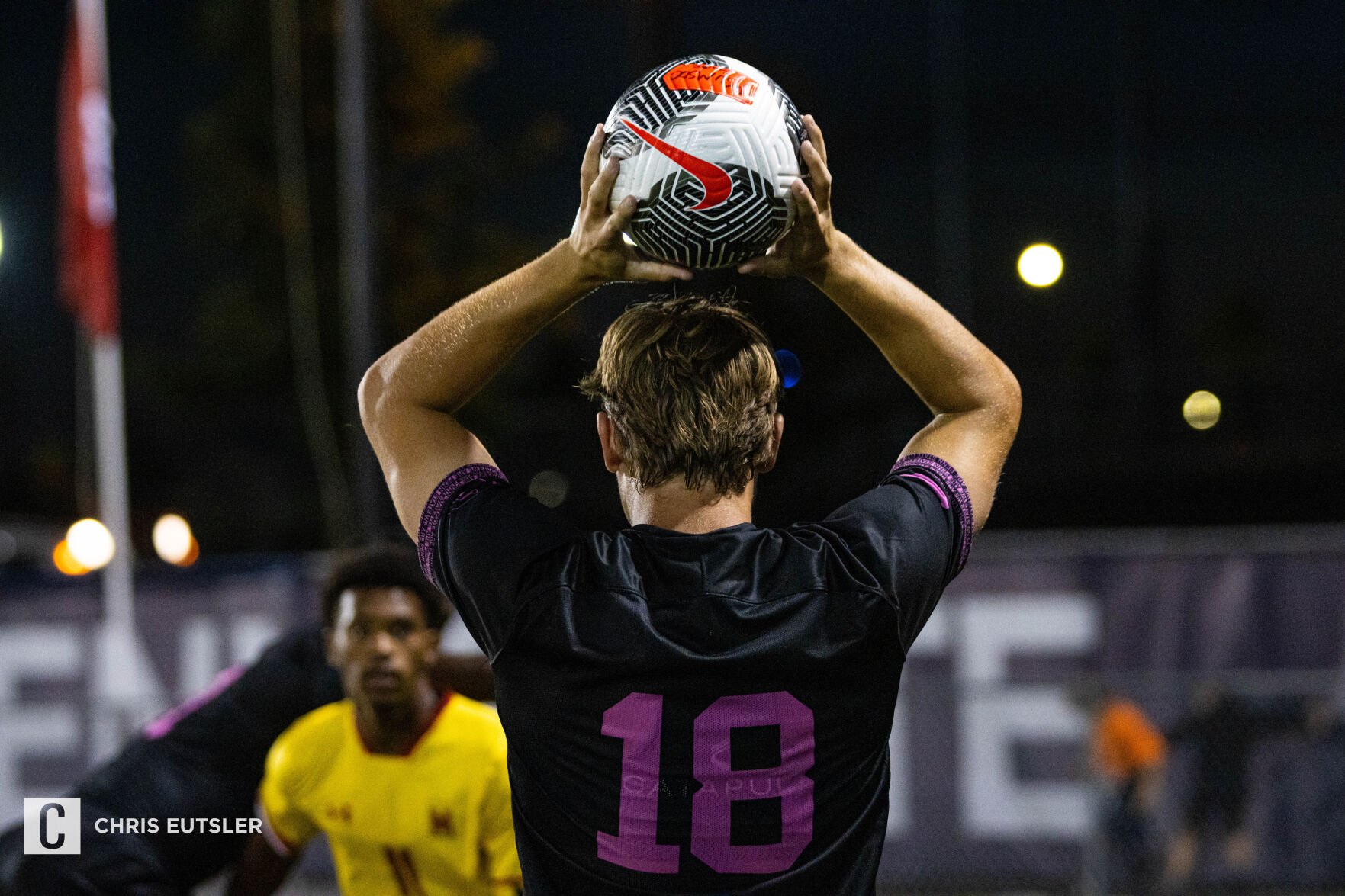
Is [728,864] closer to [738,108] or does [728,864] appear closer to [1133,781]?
[738,108]

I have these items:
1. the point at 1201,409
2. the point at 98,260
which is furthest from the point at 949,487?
the point at 1201,409

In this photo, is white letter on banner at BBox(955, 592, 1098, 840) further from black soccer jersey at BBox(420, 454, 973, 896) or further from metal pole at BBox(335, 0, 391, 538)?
black soccer jersey at BBox(420, 454, 973, 896)

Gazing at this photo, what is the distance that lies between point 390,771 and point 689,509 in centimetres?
211

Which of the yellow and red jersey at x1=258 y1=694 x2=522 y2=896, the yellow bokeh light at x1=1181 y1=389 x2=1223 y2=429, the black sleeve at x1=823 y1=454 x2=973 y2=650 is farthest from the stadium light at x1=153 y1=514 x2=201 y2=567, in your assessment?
the black sleeve at x1=823 y1=454 x2=973 y2=650

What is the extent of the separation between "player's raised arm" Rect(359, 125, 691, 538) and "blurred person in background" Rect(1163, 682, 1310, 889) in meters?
8.00

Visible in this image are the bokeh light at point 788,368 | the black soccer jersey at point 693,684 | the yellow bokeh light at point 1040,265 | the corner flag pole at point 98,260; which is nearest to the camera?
the black soccer jersey at point 693,684

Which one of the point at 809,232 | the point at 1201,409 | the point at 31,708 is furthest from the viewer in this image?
the point at 1201,409

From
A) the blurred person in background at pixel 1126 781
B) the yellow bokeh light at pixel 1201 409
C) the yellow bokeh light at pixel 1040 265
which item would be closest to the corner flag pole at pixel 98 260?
the blurred person in background at pixel 1126 781

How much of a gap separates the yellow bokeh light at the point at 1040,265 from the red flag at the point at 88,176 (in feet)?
35.1

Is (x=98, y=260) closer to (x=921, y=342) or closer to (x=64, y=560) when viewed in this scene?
(x=64, y=560)

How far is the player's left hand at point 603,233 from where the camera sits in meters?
2.15

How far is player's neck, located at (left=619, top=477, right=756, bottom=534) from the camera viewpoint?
7.25 feet

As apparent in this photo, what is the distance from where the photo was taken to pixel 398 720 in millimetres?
4078
